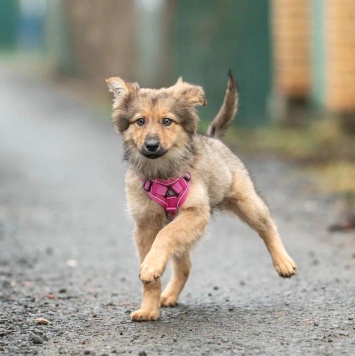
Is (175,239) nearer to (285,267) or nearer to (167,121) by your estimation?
(167,121)

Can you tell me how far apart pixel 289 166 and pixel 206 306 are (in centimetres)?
727

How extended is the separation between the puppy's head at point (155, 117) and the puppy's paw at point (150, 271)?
0.62m

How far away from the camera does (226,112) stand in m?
7.59

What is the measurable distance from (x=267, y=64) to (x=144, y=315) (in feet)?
40.8

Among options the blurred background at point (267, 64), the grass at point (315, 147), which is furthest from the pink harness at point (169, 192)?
the grass at point (315, 147)

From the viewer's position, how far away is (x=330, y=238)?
9352 mm

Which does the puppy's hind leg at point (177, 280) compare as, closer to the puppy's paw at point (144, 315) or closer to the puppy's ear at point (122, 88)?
the puppy's paw at point (144, 315)

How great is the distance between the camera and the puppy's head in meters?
6.14

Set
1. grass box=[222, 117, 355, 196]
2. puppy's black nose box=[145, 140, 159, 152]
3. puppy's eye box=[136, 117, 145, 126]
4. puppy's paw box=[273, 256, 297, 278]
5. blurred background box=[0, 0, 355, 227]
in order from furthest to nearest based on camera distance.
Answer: blurred background box=[0, 0, 355, 227]
grass box=[222, 117, 355, 196]
puppy's paw box=[273, 256, 297, 278]
puppy's eye box=[136, 117, 145, 126]
puppy's black nose box=[145, 140, 159, 152]

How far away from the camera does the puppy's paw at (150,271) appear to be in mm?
5938

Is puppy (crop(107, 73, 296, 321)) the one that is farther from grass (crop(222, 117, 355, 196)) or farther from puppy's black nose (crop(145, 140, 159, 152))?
grass (crop(222, 117, 355, 196))

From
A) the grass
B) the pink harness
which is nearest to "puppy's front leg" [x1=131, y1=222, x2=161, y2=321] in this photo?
the pink harness

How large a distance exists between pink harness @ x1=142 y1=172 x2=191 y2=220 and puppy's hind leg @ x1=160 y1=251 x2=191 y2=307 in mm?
632

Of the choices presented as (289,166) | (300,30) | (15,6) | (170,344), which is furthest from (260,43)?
(15,6)
